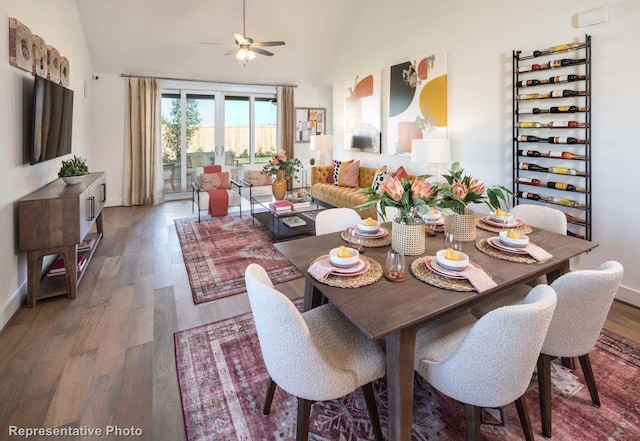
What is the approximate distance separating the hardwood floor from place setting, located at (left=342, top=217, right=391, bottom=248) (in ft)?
3.88

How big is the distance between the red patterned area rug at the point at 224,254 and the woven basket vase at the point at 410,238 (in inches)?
68.6

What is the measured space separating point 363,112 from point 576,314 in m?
5.21

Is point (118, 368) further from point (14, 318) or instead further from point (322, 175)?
point (322, 175)

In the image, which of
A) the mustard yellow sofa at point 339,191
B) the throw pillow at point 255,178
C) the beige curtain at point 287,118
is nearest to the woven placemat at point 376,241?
the mustard yellow sofa at point 339,191

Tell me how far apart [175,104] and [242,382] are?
656 centimetres

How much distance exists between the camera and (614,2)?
2.71 metres

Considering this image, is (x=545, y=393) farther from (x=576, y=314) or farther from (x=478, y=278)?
(x=478, y=278)

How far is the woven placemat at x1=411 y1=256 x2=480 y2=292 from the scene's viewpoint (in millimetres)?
1414

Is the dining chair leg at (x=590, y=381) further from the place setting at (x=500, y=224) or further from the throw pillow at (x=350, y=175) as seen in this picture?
the throw pillow at (x=350, y=175)

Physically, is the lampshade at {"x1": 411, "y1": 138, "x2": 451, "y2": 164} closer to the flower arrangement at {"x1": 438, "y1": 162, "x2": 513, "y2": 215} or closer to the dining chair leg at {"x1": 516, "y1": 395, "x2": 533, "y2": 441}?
the flower arrangement at {"x1": 438, "y1": 162, "x2": 513, "y2": 215}

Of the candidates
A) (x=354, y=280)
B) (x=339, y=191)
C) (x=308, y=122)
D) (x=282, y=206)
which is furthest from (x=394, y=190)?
(x=308, y=122)

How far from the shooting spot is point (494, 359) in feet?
3.83

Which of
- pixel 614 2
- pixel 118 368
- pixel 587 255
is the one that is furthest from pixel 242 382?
pixel 614 2

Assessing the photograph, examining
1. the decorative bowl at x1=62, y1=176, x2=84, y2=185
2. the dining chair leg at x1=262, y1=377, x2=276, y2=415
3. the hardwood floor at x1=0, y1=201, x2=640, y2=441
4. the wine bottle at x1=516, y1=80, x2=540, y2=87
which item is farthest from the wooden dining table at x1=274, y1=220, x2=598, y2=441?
the decorative bowl at x1=62, y1=176, x2=84, y2=185
